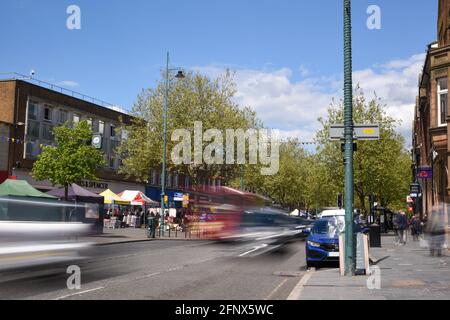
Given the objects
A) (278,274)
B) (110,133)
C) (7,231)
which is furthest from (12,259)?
(110,133)

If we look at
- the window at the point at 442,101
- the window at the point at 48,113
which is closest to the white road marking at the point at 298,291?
the window at the point at 442,101

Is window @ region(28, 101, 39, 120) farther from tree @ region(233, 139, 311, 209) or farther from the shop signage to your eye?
tree @ region(233, 139, 311, 209)

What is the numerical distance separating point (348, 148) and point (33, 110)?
39.0 m

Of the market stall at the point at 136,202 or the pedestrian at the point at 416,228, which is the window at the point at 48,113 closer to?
the market stall at the point at 136,202

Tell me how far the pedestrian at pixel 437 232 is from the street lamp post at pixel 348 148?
8139mm

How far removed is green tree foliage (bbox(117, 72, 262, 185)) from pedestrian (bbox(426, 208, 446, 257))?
23878 millimetres

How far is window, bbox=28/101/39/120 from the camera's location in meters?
46.8

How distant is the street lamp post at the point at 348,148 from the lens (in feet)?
43.7

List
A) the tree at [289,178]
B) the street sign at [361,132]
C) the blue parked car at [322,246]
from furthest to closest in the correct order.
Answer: the tree at [289,178] < the blue parked car at [322,246] < the street sign at [361,132]

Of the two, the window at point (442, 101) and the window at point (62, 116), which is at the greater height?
the window at point (62, 116)

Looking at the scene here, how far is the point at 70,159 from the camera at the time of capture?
35.5m

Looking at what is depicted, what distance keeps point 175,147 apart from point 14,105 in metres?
13.9

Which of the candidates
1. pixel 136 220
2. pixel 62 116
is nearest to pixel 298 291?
pixel 136 220
